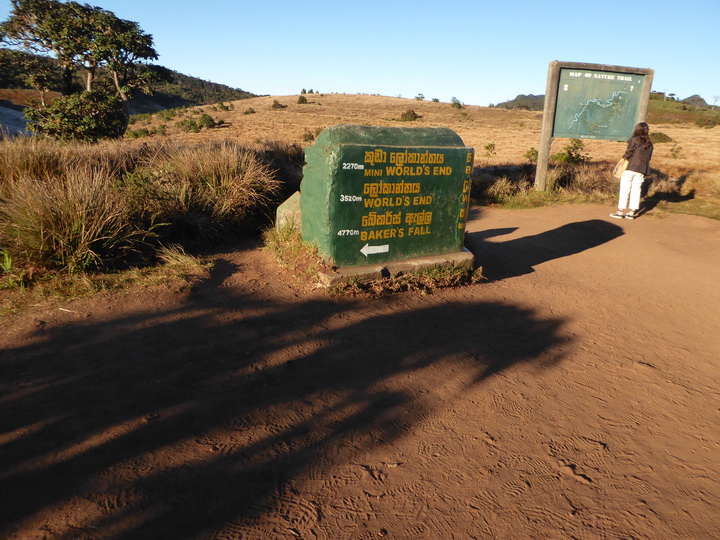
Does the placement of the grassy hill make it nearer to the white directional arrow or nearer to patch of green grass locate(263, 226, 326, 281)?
patch of green grass locate(263, 226, 326, 281)

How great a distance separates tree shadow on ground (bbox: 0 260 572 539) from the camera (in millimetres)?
2039

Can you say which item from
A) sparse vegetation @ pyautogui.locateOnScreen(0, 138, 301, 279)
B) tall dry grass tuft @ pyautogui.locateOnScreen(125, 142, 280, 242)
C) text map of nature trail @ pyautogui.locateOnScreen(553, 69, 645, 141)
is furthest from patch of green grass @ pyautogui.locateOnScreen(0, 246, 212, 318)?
text map of nature trail @ pyautogui.locateOnScreen(553, 69, 645, 141)

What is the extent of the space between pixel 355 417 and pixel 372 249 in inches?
90.7

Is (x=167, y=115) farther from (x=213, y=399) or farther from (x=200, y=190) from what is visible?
(x=213, y=399)

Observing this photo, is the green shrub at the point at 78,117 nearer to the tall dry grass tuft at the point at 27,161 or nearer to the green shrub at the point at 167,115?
the tall dry grass tuft at the point at 27,161

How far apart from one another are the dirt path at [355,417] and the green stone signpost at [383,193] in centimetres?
60

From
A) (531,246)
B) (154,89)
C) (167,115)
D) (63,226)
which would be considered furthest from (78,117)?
Answer: (167,115)

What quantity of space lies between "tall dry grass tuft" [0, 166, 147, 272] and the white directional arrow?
246 cm

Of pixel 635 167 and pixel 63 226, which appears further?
pixel 635 167

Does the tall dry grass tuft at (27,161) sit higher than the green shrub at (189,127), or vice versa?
the green shrub at (189,127)

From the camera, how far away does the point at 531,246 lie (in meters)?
7.00

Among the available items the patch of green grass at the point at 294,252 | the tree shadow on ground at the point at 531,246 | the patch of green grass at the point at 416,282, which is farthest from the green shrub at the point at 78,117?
the patch of green grass at the point at 416,282

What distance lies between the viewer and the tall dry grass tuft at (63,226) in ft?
14.3

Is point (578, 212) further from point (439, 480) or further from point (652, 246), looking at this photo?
point (439, 480)
